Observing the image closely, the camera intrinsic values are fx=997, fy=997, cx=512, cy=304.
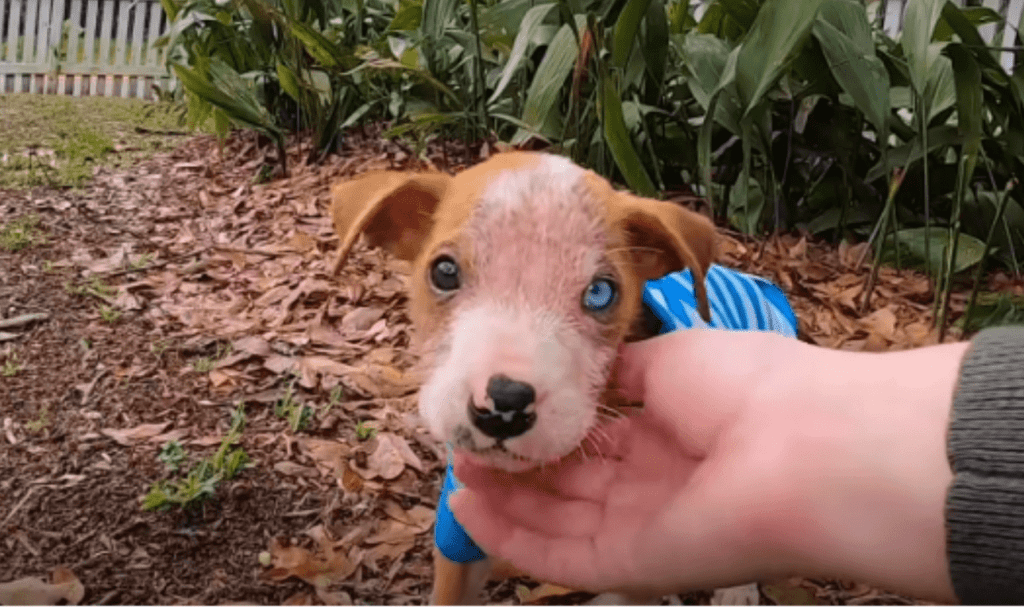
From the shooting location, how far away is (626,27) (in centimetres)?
94

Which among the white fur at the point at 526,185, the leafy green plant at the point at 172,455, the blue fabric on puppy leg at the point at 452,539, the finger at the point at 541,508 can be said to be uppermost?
the white fur at the point at 526,185

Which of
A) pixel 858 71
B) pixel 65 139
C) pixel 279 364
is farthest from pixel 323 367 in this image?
pixel 65 139

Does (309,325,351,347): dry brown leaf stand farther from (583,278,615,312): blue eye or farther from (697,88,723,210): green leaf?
(583,278,615,312): blue eye

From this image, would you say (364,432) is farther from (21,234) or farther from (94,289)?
(21,234)

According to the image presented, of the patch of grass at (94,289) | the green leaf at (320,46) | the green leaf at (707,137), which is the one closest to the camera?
the green leaf at (707,137)

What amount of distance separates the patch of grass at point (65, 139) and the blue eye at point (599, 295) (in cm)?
123

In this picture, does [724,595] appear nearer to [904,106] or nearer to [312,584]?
[312,584]

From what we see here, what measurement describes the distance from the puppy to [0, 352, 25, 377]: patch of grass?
22.7 inches

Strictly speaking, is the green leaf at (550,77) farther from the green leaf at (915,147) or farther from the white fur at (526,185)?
the white fur at (526,185)

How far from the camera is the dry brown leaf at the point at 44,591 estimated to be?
23.9 inches

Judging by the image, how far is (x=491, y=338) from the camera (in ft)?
1.21

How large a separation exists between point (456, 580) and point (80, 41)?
125 centimetres

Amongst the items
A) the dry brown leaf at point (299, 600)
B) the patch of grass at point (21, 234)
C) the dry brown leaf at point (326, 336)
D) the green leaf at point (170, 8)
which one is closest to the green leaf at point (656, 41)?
the dry brown leaf at point (326, 336)

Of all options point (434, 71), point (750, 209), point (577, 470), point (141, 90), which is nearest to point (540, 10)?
point (750, 209)
